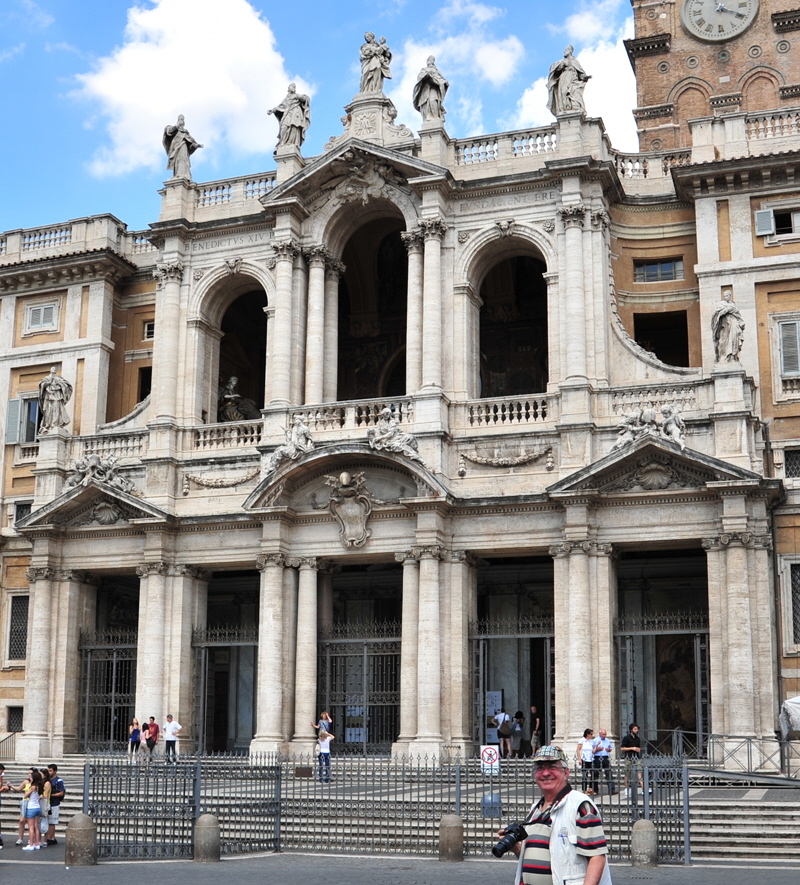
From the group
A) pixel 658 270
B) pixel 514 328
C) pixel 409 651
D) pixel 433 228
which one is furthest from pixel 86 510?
pixel 658 270

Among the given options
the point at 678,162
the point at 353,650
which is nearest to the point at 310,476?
the point at 353,650

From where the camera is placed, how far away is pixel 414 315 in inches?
1240

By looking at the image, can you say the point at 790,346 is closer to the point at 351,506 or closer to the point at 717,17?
the point at 351,506

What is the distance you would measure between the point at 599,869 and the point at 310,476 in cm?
2355

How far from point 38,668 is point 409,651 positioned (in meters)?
9.98

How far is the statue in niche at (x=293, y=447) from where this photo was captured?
30.5 m

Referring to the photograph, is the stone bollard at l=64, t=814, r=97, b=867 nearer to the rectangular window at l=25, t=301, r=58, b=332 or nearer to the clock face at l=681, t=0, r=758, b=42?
the rectangular window at l=25, t=301, r=58, b=332

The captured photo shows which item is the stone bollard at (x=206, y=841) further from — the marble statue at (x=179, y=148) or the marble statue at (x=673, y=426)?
the marble statue at (x=179, y=148)

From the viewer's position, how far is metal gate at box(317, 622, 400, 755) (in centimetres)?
3058

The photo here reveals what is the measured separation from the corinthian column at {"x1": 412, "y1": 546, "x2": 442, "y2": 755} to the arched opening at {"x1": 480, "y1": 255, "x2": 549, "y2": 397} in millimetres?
7508

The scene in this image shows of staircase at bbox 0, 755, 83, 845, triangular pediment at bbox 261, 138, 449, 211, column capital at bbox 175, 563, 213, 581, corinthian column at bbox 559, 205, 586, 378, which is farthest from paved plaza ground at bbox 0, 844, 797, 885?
triangular pediment at bbox 261, 138, 449, 211

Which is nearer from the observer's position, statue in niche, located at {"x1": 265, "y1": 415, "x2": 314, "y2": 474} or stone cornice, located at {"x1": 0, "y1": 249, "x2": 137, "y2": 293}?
statue in niche, located at {"x1": 265, "y1": 415, "x2": 314, "y2": 474}

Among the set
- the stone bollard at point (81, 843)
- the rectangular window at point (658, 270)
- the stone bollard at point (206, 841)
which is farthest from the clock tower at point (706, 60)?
the stone bollard at point (81, 843)

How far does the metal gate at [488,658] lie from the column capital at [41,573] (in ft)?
36.5
